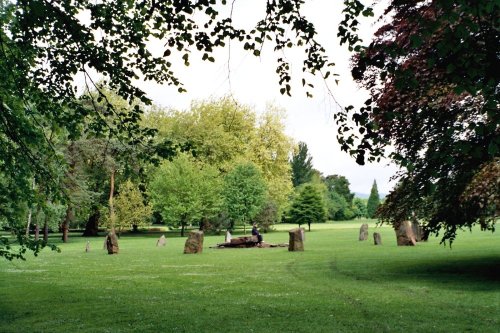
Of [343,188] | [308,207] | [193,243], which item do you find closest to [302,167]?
[343,188]

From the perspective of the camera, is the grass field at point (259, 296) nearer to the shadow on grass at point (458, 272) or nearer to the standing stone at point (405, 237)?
the shadow on grass at point (458, 272)

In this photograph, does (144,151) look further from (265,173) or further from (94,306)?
(265,173)

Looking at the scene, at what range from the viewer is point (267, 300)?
12383 millimetres

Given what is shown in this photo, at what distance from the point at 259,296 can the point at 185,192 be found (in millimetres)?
41055

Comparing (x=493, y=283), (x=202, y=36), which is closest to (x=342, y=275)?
(x=493, y=283)

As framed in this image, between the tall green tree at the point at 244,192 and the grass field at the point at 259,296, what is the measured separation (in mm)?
32931

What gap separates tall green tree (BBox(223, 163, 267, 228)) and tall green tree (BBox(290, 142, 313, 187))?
62.1m

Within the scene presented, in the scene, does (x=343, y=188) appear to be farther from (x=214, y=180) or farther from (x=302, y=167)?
(x=214, y=180)

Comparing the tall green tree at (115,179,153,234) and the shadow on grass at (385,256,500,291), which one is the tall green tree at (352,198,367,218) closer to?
the tall green tree at (115,179,153,234)

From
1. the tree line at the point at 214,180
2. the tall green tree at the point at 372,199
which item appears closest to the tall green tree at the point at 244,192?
the tree line at the point at 214,180

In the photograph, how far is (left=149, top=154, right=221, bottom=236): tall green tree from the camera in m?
53.0

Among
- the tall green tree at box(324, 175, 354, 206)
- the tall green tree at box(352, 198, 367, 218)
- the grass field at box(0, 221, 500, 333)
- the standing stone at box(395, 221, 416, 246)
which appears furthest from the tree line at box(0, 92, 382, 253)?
the tall green tree at box(324, 175, 354, 206)

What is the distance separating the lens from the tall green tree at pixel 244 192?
55094 millimetres

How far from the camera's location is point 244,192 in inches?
2176
